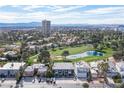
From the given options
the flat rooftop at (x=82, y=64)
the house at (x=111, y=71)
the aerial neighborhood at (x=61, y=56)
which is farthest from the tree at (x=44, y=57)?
the house at (x=111, y=71)

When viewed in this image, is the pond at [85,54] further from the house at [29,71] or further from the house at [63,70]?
the house at [29,71]

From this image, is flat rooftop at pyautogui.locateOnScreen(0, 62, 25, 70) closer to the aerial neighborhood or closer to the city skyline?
the aerial neighborhood

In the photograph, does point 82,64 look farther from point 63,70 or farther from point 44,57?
point 44,57

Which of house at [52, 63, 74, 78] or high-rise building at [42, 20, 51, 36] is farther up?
high-rise building at [42, 20, 51, 36]

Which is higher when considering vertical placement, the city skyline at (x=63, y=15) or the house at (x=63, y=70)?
the city skyline at (x=63, y=15)

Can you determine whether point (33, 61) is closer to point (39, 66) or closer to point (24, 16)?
point (39, 66)

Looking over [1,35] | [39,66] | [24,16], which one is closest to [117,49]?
[39,66]

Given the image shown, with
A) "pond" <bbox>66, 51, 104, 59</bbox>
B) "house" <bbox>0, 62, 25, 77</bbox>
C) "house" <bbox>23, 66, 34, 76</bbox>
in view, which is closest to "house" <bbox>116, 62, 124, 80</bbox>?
"pond" <bbox>66, 51, 104, 59</bbox>
